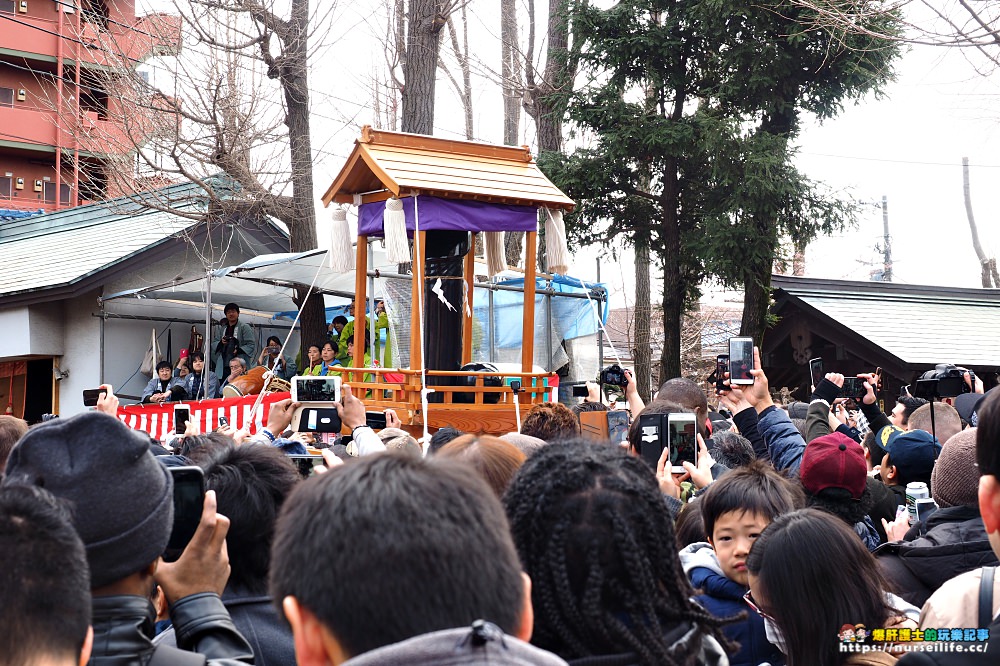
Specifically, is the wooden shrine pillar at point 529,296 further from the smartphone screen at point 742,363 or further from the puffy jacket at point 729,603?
the puffy jacket at point 729,603

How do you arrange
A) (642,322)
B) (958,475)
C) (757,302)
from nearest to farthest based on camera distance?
(958,475) → (757,302) → (642,322)

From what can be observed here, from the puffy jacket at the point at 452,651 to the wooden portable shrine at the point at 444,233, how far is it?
735cm

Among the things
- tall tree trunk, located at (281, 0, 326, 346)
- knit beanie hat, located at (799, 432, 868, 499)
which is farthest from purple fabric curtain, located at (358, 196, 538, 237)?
knit beanie hat, located at (799, 432, 868, 499)

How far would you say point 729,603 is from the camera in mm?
2965

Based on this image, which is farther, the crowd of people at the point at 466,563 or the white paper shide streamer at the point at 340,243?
the white paper shide streamer at the point at 340,243

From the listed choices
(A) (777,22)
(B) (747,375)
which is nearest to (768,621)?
(B) (747,375)

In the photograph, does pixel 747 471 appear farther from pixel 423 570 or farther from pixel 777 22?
pixel 777 22

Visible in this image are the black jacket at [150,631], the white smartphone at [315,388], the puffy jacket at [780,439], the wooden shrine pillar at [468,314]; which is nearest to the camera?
the black jacket at [150,631]

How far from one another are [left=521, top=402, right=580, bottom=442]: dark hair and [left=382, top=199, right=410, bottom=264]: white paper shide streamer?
13.0 ft

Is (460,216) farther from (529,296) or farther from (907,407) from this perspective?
(907,407)

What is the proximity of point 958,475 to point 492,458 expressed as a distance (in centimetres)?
171

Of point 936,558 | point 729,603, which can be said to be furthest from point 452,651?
point 936,558

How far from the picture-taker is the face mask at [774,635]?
8.65ft

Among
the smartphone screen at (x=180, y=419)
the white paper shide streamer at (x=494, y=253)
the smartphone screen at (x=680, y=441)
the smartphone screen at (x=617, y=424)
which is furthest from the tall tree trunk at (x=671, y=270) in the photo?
the smartphone screen at (x=680, y=441)
